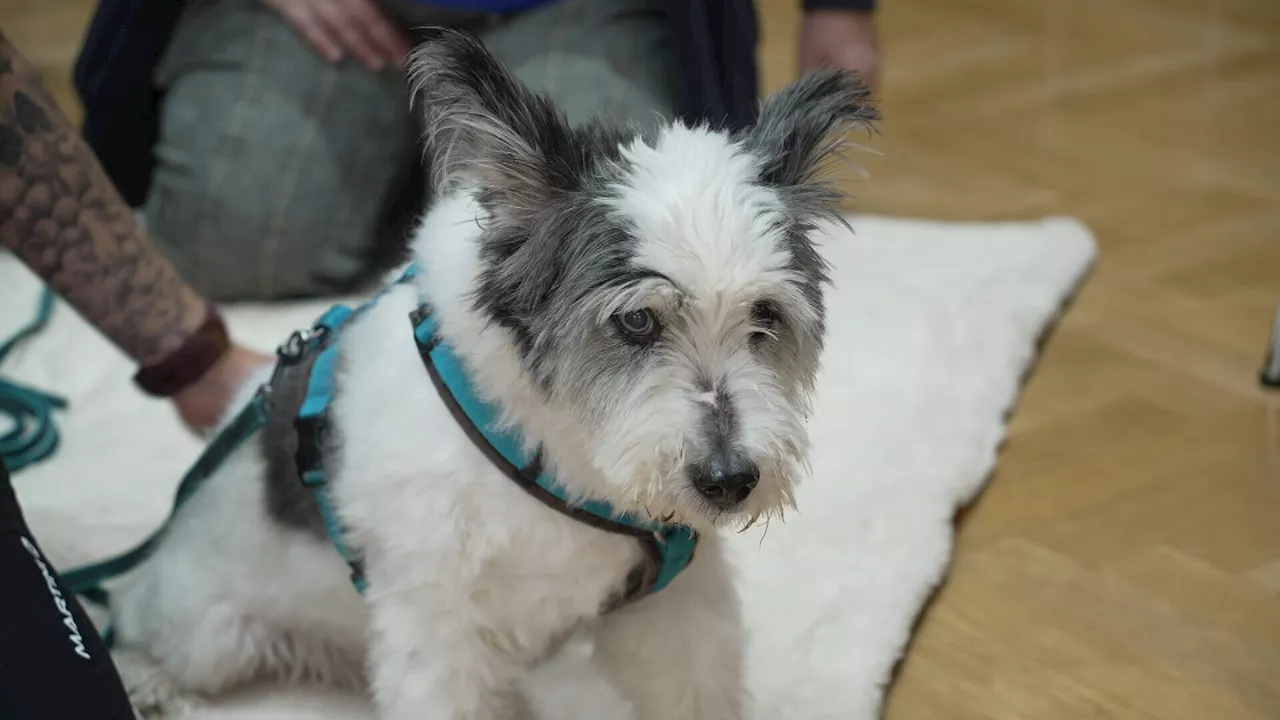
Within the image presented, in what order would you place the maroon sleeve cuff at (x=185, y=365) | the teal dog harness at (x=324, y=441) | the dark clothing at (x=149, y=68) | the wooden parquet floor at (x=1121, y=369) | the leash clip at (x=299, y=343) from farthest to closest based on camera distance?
the dark clothing at (x=149, y=68), the maroon sleeve cuff at (x=185, y=365), the wooden parquet floor at (x=1121, y=369), the leash clip at (x=299, y=343), the teal dog harness at (x=324, y=441)

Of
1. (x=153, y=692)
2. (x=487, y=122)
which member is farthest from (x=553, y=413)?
(x=153, y=692)

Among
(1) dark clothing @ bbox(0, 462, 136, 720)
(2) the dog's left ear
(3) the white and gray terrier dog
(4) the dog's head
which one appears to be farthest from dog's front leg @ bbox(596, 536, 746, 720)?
(1) dark clothing @ bbox(0, 462, 136, 720)

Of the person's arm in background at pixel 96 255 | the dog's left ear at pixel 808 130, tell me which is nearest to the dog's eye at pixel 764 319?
the dog's left ear at pixel 808 130

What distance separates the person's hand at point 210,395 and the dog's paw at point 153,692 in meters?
0.38

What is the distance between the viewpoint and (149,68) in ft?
7.97

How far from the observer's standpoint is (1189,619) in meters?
1.52

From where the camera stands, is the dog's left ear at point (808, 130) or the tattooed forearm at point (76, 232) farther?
the tattooed forearm at point (76, 232)

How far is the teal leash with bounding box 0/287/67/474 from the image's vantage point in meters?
1.93

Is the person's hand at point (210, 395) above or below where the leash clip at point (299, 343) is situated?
below

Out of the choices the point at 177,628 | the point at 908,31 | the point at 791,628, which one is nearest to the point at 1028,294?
the point at 791,628

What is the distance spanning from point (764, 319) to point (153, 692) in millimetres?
832

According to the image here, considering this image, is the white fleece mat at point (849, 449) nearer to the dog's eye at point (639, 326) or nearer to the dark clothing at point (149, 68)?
the dark clothing at point (149, 68)

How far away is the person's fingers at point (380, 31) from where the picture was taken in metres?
2.33

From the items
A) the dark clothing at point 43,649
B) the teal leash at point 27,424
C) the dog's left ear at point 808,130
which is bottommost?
the teal leash at point 27,424
